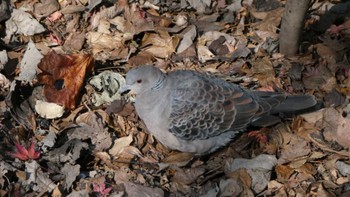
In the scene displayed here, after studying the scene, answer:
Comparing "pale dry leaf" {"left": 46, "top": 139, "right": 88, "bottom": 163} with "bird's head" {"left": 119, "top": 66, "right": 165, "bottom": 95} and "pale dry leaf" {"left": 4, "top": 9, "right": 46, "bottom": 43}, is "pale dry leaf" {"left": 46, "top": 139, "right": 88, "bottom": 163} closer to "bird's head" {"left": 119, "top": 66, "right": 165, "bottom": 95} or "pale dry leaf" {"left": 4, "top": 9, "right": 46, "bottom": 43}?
"bird's head" {"left": 119, "top": 66, "right": 165, "bottom": 95}

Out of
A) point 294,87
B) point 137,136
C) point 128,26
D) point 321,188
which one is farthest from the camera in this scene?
point 128,26

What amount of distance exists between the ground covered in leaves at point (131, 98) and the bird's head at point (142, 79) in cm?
32

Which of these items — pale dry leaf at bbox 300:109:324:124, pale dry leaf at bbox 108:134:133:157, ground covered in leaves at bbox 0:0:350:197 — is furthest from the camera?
pale dry leaf at bbox 300:109:324:124

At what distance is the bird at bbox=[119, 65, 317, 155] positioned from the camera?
177 inches

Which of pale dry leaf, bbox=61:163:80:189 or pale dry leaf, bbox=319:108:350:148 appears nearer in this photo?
pale dry leaf, bbox=61:163:80:189

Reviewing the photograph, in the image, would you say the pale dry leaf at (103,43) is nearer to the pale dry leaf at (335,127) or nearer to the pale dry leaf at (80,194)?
the pale dry leaf at (80,194)

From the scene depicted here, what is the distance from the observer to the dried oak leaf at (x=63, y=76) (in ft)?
15.5

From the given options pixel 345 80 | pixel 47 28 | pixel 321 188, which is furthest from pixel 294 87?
pixel 47 28

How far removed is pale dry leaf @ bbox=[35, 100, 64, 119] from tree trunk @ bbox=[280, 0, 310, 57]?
2.03 m

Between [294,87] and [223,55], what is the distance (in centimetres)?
71

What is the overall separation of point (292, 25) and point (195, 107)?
1.27 meters

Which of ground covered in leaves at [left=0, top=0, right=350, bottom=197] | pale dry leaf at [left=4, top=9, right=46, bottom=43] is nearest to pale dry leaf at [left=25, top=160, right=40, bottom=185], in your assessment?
ground covered in leaves at [left=0, top=0, right=350, bottom=197]

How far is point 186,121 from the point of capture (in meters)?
4.46

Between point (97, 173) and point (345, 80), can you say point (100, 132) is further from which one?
point (345, 80)
